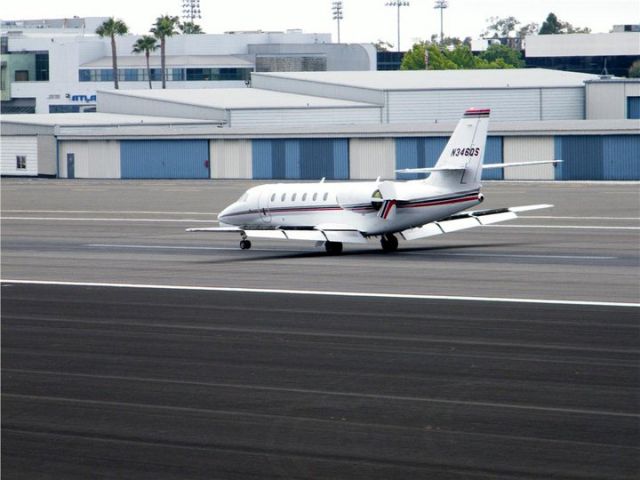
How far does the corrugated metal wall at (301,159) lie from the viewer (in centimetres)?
8994

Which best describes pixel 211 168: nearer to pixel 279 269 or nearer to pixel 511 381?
pixel 279 269

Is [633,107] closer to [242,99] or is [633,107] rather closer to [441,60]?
[242,99]

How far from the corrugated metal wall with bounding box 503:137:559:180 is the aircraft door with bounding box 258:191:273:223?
41.7 m

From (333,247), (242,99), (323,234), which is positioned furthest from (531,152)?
(323,234)

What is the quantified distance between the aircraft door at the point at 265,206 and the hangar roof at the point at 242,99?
58.6 metres

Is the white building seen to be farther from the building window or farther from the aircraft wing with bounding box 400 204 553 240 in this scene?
the aircraft wing with bounding box 400 204 553 240

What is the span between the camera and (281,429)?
56.2 ft

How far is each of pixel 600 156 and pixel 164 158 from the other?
33.1 meters

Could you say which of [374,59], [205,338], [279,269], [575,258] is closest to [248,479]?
[205,338]

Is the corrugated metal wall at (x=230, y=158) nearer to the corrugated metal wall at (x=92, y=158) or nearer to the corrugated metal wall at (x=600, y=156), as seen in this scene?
the corrugated metal wall at (x=92, y=158)

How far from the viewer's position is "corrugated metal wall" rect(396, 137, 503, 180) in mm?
84500

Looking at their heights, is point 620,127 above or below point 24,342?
above

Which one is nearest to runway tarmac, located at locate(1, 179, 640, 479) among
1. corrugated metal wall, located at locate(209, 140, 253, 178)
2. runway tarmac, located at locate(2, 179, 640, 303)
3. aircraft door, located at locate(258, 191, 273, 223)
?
runway tarmac, located at locate(2, 179, 640, 303)

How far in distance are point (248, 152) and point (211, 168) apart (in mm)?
3476
